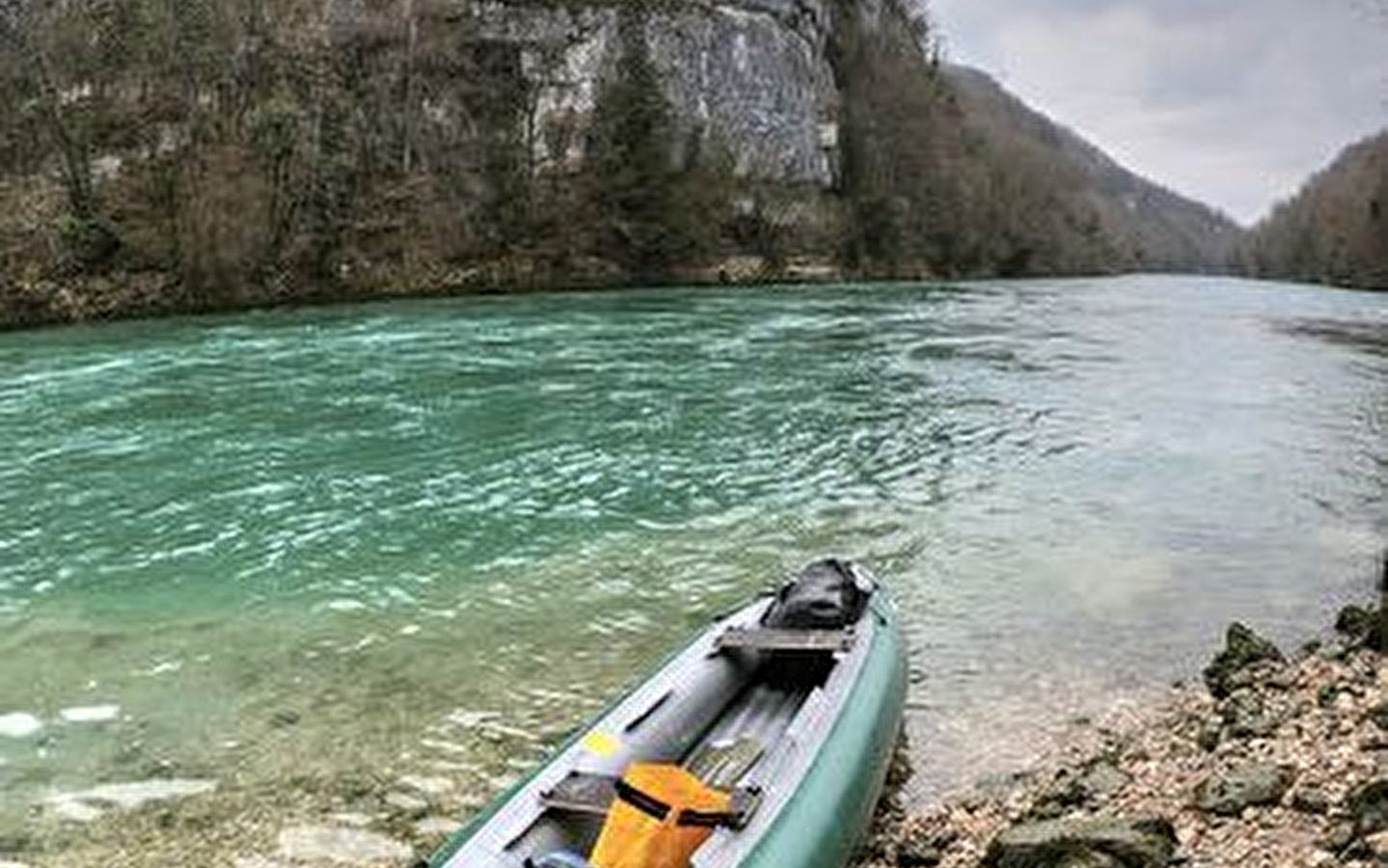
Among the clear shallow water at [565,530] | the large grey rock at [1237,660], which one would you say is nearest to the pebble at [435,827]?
the clear shallow water at [565,530]

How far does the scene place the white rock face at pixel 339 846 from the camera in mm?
8203

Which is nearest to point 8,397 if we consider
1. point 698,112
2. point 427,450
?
point 427,450

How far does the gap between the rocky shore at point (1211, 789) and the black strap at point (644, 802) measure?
5.98 feet

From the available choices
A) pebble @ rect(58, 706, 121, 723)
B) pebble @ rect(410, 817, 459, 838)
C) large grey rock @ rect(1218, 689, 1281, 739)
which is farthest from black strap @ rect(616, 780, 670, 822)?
pebble @ rect(58, 706, 121, 723)

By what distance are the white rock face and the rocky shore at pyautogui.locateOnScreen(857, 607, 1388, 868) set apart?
101 inches

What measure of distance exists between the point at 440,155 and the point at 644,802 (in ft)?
189

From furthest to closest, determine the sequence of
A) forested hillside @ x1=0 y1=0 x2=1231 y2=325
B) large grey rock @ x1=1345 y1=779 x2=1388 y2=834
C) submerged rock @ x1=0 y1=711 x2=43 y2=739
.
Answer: forested hillside @ x1=0 y1=0 x2=1231 y2=325 < submerged rock @ x1=0 y1=711 x2=43 y2=739 < large grey rock @ x1=1345 y1=779 x2=1388 y2=834

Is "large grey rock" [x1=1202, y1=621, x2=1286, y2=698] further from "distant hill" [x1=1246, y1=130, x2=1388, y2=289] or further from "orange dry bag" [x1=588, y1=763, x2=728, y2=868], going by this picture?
"distant hill" [x1=1246, y1=130, x2=1388, y2=289]

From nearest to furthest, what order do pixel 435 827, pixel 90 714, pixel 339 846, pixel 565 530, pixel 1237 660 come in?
pixel 339 846
pixel 435 827
pixel 90 714
pixel 1237 660
pixel 565 530

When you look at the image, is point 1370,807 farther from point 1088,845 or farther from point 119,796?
point 119,796

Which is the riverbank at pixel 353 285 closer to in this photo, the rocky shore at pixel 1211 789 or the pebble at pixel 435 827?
the pebble at pixel 435 827

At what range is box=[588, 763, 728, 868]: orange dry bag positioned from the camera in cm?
629

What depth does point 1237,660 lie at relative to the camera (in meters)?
11.2

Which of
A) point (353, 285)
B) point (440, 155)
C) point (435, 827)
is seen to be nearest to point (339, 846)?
point (435, 827)
